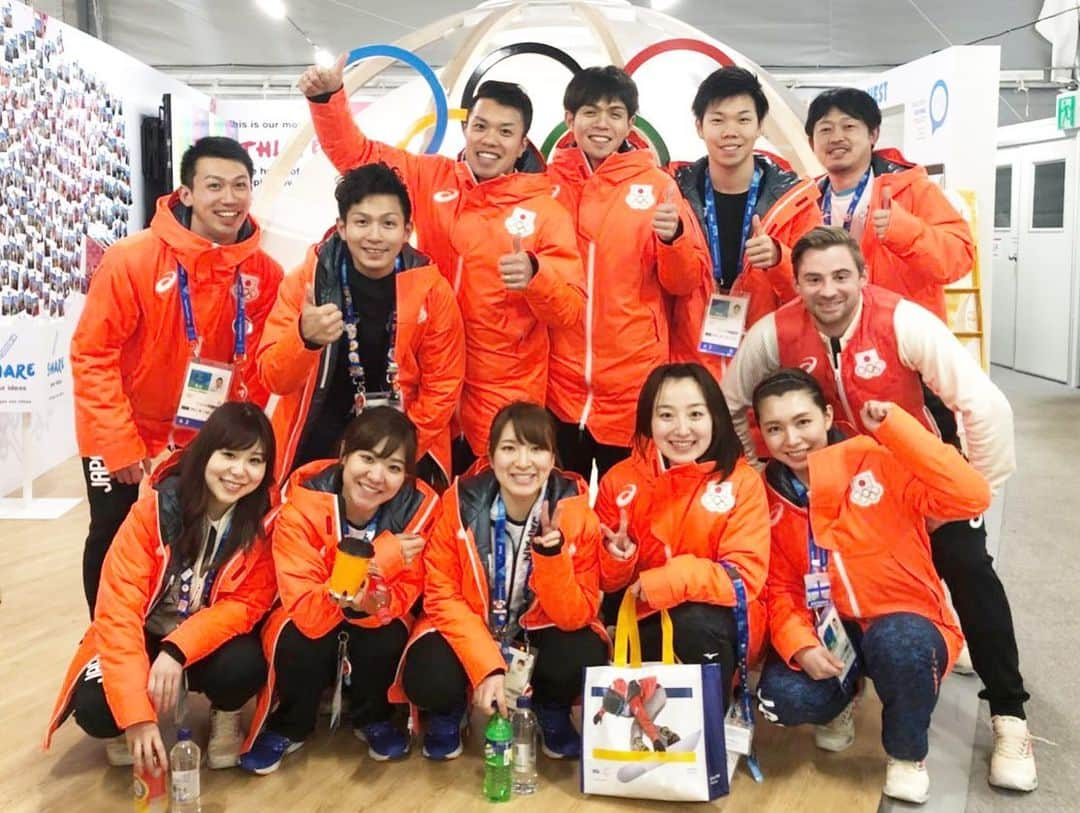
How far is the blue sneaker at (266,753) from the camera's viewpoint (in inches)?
92.0

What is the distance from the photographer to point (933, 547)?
2469 mm

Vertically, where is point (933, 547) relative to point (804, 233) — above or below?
below

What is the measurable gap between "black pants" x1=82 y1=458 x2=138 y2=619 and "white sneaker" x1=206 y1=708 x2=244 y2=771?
55cm

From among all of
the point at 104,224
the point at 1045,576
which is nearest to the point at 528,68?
the point at 1045,576

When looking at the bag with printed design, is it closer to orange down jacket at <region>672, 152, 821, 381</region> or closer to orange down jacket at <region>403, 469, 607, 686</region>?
orange down jacket at <region>403, 469, 607, 686</region>

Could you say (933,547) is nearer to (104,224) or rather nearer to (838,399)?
(838,399)

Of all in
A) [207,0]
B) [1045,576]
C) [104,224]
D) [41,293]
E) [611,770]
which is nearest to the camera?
[611,770]

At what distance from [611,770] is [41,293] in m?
4.27

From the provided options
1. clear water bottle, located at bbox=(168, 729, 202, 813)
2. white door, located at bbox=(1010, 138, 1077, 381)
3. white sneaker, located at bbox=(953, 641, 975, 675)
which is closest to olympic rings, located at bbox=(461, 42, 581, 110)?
white sneaker, located at bbox=(953, 641, 975, 675)

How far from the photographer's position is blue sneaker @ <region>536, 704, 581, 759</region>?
2426 millimetres

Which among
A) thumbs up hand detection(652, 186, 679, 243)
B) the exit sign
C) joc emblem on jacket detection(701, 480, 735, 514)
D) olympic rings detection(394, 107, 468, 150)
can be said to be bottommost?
joc emblem on jacket detection(701, 480, 735, 514)

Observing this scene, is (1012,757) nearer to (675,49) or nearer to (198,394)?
(198,394)

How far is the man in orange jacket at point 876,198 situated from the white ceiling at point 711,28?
275 inches

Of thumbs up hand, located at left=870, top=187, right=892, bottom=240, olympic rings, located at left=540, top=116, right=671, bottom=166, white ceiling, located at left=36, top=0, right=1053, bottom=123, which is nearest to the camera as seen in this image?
thumbs up hand, located at left=870, top=187, right=892, bottom=240
